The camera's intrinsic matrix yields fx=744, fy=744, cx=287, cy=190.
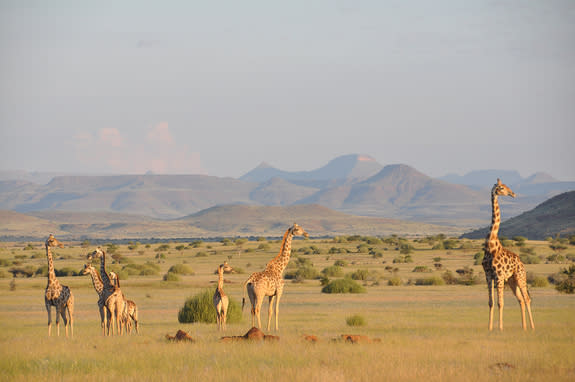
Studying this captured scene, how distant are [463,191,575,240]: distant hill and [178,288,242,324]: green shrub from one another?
79011 mm

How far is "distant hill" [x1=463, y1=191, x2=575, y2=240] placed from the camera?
321 ft

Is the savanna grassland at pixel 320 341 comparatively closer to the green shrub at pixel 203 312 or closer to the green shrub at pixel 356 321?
the green shrub at pixel 356 321

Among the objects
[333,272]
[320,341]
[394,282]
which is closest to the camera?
[320,341]

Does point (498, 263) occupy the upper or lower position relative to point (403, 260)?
upper

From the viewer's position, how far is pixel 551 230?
98.1 m

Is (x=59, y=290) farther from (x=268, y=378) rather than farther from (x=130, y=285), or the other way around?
(x=130, y=285)

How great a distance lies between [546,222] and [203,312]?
3475 inches

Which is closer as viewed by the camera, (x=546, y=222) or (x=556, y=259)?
(x=556, y=259)

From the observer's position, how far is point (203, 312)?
901 inches

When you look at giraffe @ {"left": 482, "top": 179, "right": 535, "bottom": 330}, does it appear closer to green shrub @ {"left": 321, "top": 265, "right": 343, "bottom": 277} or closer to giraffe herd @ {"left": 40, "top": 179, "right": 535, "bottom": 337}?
giraffe herd @ {"left": 40, "top": 179, "right": 535, "bottom": 337}

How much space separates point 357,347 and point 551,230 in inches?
3520

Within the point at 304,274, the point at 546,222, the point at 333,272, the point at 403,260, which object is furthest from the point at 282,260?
the point at 546,222

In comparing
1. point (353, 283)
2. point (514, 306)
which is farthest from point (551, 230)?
point (514, 306)

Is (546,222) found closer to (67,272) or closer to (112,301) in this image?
(67,272)
